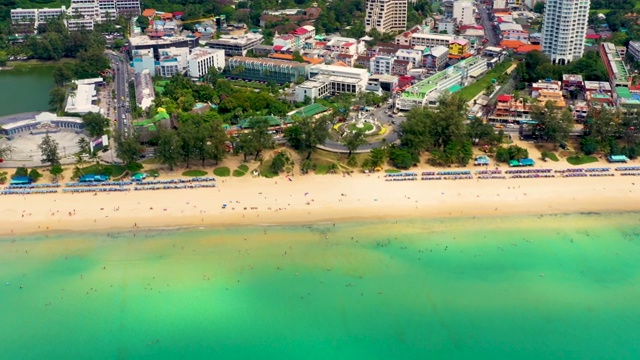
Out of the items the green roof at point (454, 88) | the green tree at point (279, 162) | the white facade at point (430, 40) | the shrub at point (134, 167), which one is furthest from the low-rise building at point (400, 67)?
the shrub at point (134, 167)

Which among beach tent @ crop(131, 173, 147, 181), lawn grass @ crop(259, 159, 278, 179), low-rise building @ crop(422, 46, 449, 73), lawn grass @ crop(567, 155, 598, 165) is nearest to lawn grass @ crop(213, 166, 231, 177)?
lawn grass @ crop(259, 159, 278, 179)

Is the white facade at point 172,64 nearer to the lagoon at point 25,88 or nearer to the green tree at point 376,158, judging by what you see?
the lagoon at point 25,88

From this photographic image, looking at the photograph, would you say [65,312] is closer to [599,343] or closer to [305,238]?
[305,238]

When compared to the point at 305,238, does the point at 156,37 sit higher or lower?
higher

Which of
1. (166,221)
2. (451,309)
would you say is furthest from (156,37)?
(451,309)

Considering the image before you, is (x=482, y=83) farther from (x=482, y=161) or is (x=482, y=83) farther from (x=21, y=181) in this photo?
(x=21, y=181)

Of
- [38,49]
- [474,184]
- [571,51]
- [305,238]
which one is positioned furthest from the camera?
[38,49]

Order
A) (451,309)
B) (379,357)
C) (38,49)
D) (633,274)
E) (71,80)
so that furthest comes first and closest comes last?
(38,49)
(71,80)
(633,274)
(451,309)
(379,357)
